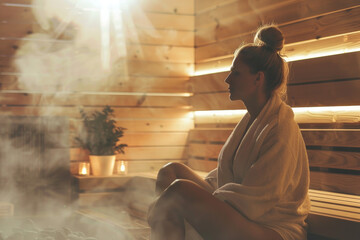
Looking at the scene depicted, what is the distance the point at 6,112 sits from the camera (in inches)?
141

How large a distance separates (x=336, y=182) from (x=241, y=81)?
110cm

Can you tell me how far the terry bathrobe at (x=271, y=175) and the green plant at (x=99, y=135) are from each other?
188 cm

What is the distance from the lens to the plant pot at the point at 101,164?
365cm

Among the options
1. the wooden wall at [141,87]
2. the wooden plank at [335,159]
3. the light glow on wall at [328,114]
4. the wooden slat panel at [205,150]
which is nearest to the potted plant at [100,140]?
the wooden wall at [141,87]

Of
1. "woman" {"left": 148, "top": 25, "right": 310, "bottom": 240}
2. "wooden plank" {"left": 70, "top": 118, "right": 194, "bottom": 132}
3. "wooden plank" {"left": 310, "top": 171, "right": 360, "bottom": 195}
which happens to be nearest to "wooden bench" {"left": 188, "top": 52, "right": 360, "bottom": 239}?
"wooden plank" {"left": 310, "top": 171, "right": 360, "bottom": 195}

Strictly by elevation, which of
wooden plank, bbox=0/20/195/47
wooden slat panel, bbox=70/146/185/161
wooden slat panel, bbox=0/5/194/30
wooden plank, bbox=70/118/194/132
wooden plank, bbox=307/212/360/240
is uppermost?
wooden slat panel, bbox=0/5/194/30

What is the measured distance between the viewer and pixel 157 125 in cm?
405

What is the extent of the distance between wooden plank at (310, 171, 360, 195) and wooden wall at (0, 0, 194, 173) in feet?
5.09

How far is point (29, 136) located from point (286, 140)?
2.38 metres

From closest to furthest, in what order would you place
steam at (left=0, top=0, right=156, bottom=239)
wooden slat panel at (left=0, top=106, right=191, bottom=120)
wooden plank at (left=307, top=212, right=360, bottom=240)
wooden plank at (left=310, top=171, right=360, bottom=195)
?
wooden plank at (left=307, top=212, right=360, bottom=240)
wooden plank at (left=310, top=171, right=360, bottom=195)
steam at (left=0, top=0, right=156, bottom=239)
wooden slat panel at (left=0, top=106, right=191, bottom=120)

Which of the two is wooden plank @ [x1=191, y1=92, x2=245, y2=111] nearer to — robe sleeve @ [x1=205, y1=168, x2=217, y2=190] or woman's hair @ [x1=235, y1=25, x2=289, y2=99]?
robe sleeve @ [x1=205, y1=168, x2=217, y2=190]

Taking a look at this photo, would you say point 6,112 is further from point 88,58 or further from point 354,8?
point 354,8

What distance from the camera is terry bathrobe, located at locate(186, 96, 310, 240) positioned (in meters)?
1.66

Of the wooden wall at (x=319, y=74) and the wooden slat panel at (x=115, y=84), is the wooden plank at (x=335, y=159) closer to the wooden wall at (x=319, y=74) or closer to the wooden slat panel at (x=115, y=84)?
the wooden wall at (x=319, y=74)
